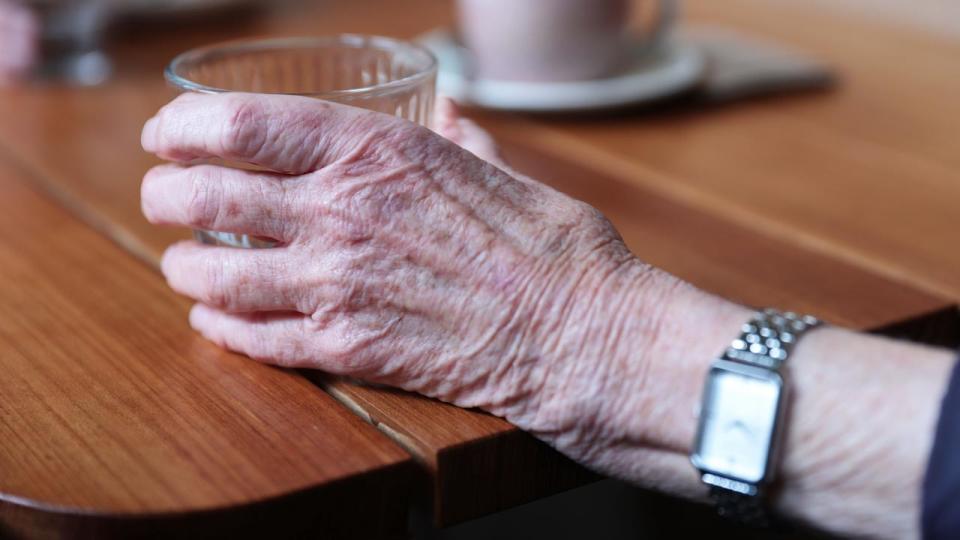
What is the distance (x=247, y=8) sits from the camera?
5.40 feet

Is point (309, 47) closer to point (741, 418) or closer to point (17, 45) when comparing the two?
point (741, 418)

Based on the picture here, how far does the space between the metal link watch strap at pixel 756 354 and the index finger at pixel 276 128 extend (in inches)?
9.1

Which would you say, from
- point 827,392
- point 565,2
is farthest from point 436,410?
point 565,2

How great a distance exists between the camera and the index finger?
640 millimetres

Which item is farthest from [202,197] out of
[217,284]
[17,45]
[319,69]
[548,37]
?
[17,45]

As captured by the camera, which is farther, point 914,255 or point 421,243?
point 914,255

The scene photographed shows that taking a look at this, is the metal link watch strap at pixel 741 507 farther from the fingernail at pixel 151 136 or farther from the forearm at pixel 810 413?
the fingernail at pixel 151 136

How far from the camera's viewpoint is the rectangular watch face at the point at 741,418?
60 cm

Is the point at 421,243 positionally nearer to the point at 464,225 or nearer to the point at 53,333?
the point at 464,225

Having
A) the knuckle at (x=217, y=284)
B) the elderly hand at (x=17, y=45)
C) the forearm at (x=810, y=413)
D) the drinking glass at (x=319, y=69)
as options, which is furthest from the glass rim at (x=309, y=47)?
the elderly hand at (x=17, y=45)

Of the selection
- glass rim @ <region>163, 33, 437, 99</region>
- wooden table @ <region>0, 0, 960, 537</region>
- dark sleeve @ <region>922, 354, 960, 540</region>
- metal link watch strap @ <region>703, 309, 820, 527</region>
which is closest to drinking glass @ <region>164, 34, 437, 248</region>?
glass rim @ <region>163, 33, 437, 99</region>

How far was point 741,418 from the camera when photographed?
599 mm

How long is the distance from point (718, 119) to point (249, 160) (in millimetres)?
683

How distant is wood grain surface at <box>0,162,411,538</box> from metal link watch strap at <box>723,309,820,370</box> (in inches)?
7.3
